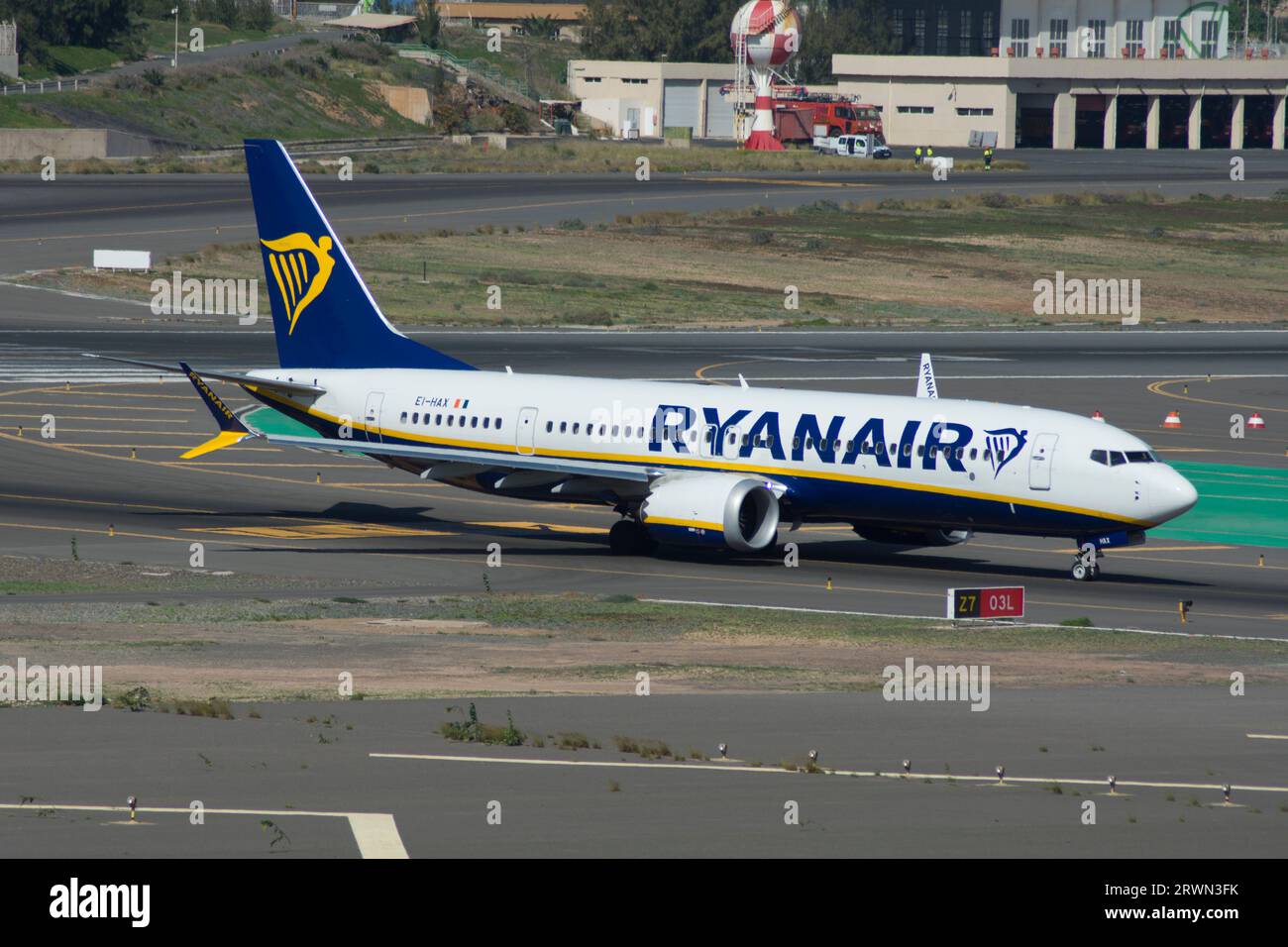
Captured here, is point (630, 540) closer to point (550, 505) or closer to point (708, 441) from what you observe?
point (708, 441)

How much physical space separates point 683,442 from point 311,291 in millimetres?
12383

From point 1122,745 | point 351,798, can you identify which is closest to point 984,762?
point 1122,745

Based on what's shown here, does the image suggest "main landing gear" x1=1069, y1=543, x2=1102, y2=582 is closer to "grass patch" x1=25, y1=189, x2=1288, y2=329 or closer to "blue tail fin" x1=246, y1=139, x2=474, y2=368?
"blue tail fin" x1=246, y1=139, x2=474, y2=368

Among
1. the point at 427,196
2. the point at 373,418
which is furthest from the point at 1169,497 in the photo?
the point at 427,196

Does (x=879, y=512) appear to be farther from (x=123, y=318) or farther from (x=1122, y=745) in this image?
(x=123, y=318)

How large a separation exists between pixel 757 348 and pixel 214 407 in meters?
46.6

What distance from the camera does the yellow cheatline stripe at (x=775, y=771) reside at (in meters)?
24.8

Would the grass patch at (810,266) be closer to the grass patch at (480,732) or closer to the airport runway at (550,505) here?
the airport runway at (550,505)

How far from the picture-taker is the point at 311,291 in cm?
5438

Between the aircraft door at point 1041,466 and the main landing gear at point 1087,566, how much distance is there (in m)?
2.15

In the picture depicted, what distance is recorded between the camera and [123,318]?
3770 inches

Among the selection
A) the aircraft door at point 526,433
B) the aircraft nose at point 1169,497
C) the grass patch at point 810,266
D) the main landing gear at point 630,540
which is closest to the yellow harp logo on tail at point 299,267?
the aircraft door at point 526,433

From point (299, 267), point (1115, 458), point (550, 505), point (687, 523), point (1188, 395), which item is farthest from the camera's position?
point (1188, 395)
